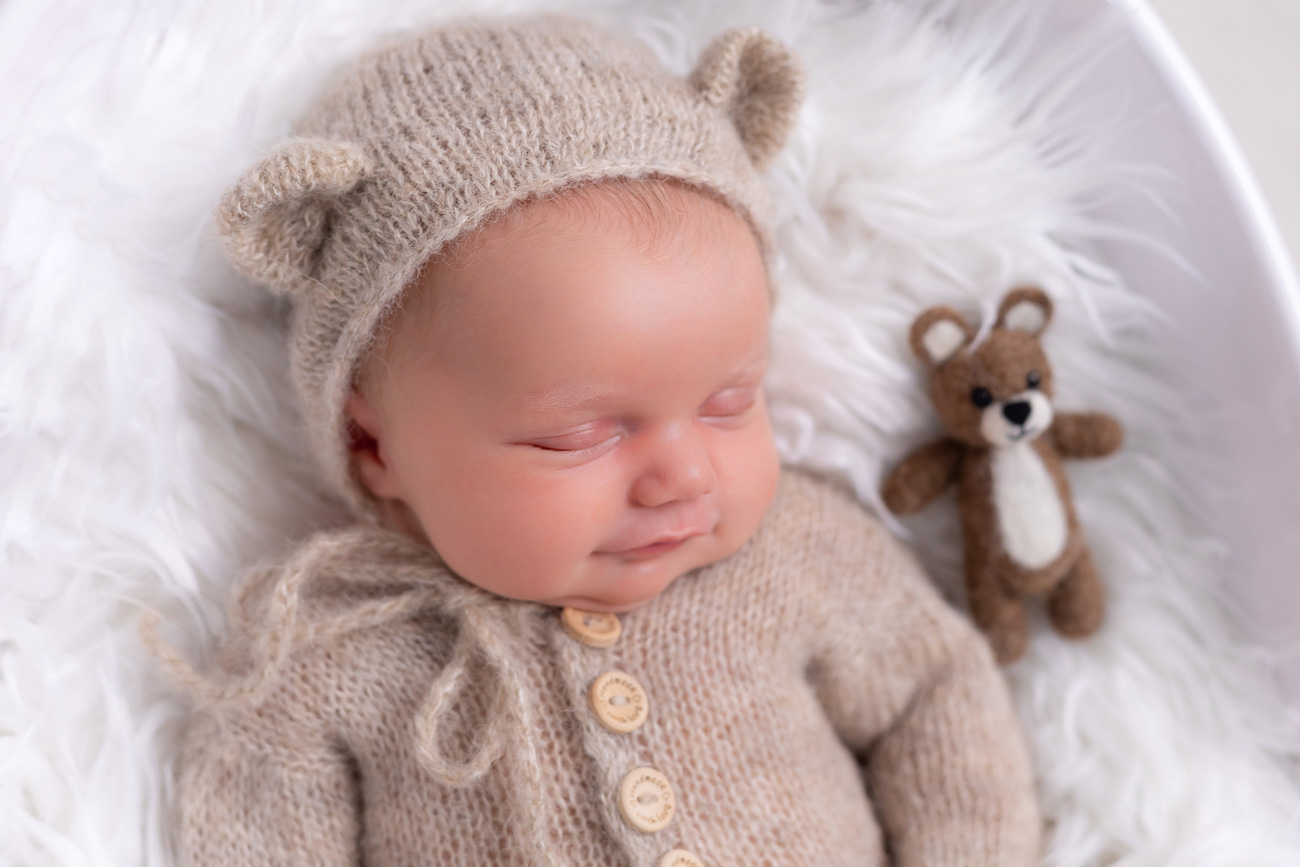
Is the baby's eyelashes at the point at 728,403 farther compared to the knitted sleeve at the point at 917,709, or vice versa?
the knitted sleeve at the point at 917,709

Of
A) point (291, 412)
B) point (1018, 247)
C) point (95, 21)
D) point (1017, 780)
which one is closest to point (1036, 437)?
point (1018, 247)

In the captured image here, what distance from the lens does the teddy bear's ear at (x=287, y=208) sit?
104 cm

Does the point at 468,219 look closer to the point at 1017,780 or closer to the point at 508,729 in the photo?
the point at 508,729

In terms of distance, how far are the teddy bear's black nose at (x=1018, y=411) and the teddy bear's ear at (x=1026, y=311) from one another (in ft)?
0.38

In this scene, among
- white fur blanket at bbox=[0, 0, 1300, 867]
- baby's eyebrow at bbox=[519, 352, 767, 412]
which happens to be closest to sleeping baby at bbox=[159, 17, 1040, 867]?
baby's eyebrow at bbox=[519, 352, 767, 412]

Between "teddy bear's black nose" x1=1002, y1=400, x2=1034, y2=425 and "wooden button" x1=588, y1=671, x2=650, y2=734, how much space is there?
1.83ft

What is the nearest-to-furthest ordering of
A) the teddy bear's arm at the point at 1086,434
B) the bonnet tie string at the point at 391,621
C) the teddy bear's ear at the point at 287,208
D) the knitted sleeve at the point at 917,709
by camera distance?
the teddy bear's ear at the point at 287,208 → the bonnet tie string at the point at 391,621 → the knitted sleeve at the point at 917,709 → the teddy bear's arm at the point at 1086,434

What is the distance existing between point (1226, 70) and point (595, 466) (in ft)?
3.47

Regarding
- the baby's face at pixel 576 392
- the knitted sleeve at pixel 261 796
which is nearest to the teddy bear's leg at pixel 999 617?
the baby's face at pixel 576 392

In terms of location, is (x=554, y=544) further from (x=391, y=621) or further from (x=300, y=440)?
(x=300, y=440)

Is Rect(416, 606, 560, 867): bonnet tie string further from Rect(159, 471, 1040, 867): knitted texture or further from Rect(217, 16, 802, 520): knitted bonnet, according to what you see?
Rect(217, 16, 802, 520): knitted bonnet

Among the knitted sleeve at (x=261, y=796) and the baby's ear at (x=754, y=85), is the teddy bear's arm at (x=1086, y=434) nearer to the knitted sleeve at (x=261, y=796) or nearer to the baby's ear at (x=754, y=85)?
the baby's ear at (x=754, y=85)

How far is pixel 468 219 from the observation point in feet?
3.51

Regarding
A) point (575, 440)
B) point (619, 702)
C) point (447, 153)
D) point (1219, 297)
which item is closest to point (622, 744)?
point (619, 702)
